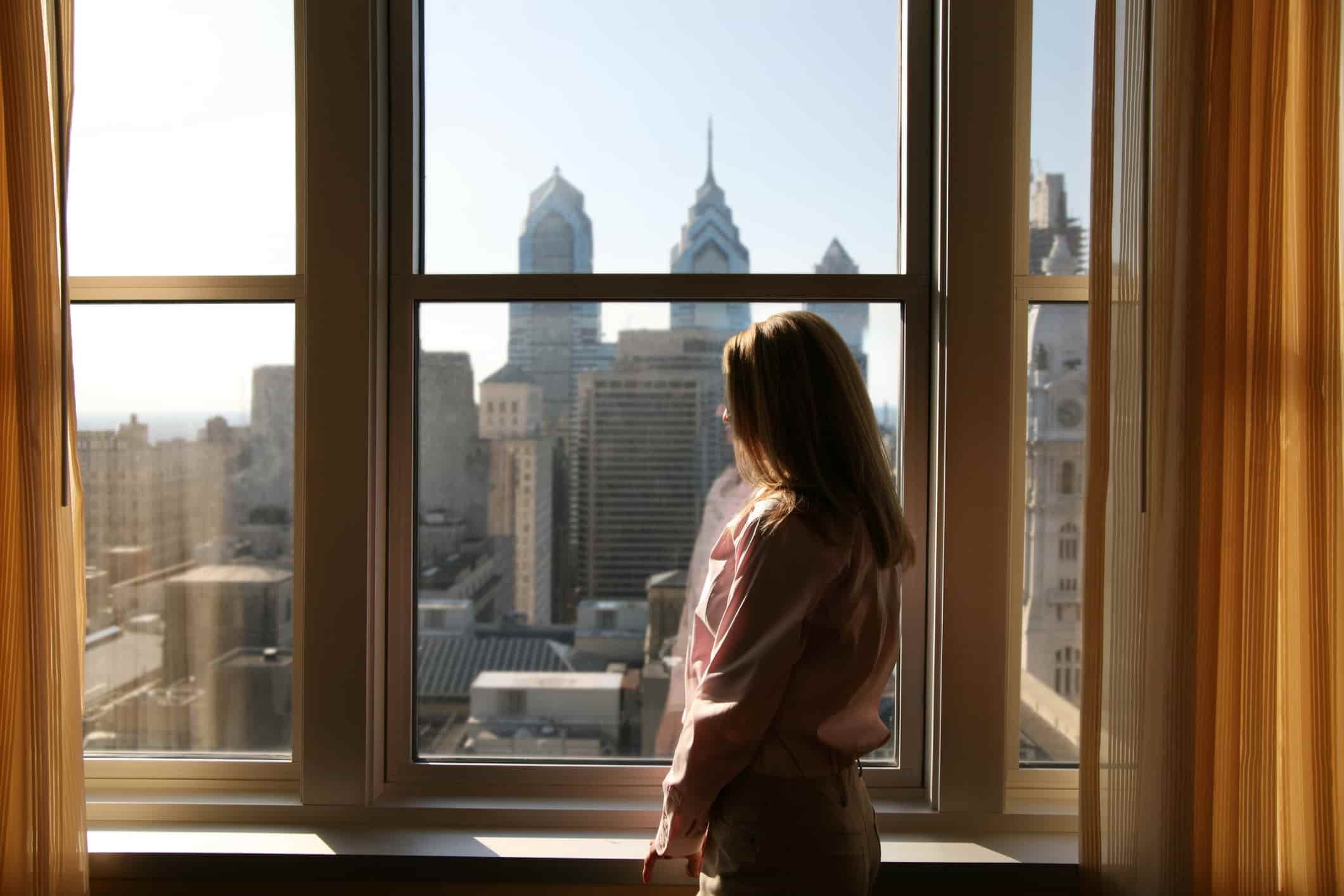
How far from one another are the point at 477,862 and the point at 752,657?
71 cm

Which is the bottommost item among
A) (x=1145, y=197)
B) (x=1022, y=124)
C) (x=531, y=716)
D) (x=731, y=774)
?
(x=531, y=716)

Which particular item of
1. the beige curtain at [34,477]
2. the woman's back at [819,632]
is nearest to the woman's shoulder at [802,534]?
the woman's back at [819,632]

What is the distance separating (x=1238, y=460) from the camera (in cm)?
129

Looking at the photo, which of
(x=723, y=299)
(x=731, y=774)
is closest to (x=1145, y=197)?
(x=723, y=299)

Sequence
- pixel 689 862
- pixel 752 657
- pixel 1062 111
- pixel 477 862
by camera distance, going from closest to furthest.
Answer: pixel 752 657, pixel 689 862, pixel 477 862, pixel 1062 111

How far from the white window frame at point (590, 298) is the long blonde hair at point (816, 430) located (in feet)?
1.40

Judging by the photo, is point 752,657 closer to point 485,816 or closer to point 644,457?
point 644,457

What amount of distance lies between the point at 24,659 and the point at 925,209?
1.71 m

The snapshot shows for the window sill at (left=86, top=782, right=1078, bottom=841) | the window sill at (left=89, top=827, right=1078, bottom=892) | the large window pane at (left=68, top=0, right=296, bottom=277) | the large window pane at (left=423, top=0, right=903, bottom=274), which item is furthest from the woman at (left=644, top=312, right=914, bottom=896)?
the large window pane at (left=68, top=0, right=296, bottom=277)

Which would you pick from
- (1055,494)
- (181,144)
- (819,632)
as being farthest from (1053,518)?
(181,144)

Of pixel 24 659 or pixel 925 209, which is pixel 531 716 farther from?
pixel 925 209

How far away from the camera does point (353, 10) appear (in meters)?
1.55

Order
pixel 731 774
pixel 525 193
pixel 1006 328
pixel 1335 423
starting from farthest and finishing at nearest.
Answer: pixel 525 193
pixel 1006 328
pixel 1335 423
pixel 731 774

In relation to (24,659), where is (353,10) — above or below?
above
